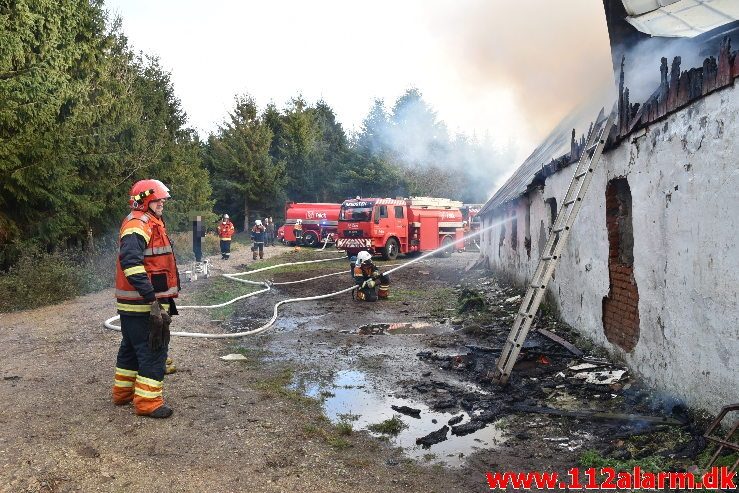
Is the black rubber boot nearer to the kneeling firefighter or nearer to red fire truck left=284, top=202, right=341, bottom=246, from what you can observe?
the kneeling firefighter

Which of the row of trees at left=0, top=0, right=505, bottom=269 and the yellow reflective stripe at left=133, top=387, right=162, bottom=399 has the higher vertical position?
the row of trees at left=0, top=0, right=505, bottom=269

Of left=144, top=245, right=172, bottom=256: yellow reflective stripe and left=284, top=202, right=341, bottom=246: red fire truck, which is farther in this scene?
left=284, top=202, right=341, bottom=246: red fire truck

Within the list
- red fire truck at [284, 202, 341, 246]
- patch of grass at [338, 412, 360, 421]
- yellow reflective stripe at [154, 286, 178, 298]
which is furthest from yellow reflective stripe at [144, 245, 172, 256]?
red fire truck at [284, 202, 341, 246]

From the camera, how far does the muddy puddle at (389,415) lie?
3.84 meters

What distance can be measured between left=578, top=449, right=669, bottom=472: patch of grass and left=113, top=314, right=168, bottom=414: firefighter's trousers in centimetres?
328

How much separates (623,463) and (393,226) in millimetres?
17085

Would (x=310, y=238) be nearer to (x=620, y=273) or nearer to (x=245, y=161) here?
(x=245, y=161)

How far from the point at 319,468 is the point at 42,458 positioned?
1.81 metres

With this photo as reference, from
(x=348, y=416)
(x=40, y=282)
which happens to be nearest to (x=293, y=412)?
(x=348, y=416)

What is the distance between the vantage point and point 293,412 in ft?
15.0

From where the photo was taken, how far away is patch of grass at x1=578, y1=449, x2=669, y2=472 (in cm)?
335

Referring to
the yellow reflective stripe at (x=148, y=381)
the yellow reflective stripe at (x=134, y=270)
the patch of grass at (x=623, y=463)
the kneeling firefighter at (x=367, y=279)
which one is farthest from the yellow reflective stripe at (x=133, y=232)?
the kneeling firefighter at (x=367, y=279)

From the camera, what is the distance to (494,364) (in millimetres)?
5977

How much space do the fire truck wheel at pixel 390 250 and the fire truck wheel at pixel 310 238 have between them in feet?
27.1
